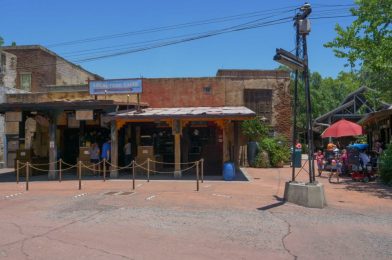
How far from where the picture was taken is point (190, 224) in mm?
9344

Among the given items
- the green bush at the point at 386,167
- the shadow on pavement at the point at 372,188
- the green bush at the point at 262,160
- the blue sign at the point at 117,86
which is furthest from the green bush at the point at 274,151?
the green bush at the point at 386,167

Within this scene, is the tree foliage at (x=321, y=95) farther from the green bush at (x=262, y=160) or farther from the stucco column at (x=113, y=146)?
the stucco column at (x=113, y=146)

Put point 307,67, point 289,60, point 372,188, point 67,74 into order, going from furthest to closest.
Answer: point 67,74 < point 372,188 < point 307,67 < point 289,60

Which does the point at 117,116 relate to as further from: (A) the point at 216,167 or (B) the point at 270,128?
(B) the point at 270,128

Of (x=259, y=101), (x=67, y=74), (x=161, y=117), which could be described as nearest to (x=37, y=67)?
(x=67, y=74)

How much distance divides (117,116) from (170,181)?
3491mm

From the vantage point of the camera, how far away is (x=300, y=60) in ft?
40.2

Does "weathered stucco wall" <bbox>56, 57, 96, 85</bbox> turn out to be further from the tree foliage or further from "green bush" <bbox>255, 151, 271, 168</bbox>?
the tree foliage

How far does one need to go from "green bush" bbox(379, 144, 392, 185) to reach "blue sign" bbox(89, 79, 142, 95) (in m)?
10.7

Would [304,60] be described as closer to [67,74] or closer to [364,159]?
[364,159]

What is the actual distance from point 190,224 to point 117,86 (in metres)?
12.7

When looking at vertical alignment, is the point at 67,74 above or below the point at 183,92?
above

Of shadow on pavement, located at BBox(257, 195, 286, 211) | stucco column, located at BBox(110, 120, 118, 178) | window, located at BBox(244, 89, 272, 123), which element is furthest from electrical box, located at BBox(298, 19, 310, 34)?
window, located at BBox(244, 89, 272, 123)

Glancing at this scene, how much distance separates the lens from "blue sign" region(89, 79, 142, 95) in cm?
2067
